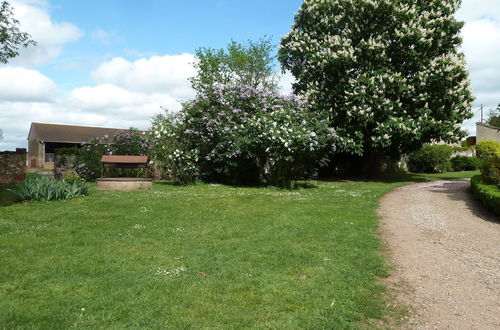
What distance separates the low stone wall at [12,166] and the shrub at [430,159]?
25.9 meters

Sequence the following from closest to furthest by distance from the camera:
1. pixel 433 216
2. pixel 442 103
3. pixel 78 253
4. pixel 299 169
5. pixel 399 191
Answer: pixel 78 253 < pixel 433 216 < pixel 399 191 < pixel 299 169 < pixel 442 103

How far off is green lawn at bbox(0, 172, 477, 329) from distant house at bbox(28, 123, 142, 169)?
36.7m

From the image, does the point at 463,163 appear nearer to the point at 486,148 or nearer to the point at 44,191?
the point at 486,148

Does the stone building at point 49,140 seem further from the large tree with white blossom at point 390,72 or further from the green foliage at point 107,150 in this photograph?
the large tree with white blossom at point 390,72

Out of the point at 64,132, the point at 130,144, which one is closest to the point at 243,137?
the point at 130,144

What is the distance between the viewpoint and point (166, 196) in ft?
45.3

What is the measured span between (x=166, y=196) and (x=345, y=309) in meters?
10.0

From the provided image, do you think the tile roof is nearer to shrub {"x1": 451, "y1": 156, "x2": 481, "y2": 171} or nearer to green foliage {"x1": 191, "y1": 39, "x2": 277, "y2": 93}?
green foliage {"x1": 191, "y1": 39, "x2": 277, "y2": 93}

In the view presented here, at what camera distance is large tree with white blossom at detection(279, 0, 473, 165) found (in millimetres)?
18578

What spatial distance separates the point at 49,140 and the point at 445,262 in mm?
47580

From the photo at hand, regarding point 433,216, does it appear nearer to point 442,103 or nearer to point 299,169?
point 299,169

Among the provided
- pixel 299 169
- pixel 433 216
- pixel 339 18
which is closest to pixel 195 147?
pixel 299 169

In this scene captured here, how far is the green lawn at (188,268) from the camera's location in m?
4.55

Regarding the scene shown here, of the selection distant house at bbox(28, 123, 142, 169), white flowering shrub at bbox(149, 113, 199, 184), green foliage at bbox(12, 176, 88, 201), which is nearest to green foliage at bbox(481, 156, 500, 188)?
white flowering shrub at bbox(149, 113, 199, 184)
